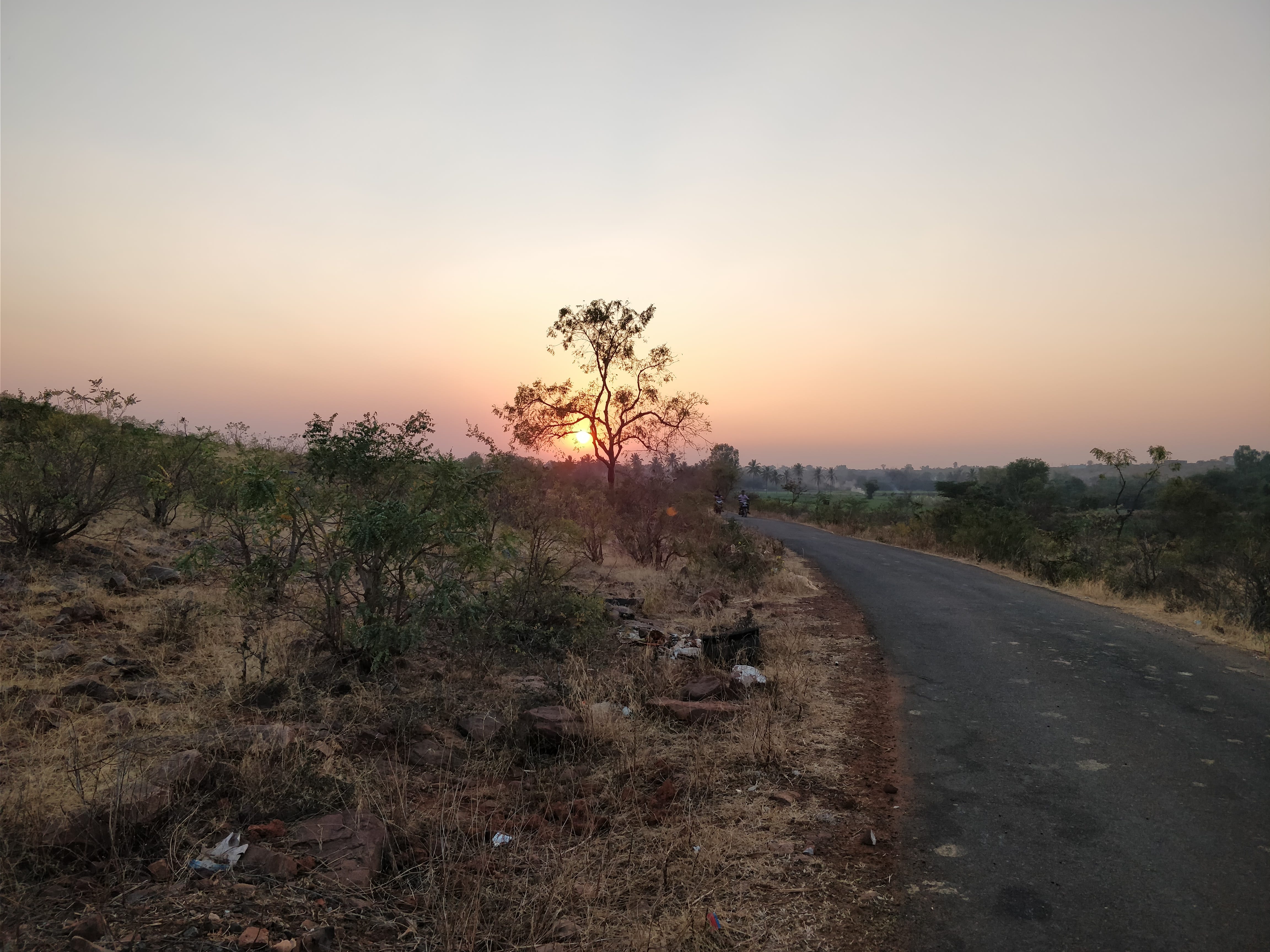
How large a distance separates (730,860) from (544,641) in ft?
15.4

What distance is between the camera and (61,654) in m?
6.65

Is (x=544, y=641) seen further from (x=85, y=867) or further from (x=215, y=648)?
(x=85, y=867)

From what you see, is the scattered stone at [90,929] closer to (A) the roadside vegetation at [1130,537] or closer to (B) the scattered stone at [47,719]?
(B) the scattered stone at [47,719]

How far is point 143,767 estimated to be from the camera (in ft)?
14.5

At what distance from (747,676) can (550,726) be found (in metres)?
2.70

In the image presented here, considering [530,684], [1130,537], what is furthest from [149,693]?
[1130,537]

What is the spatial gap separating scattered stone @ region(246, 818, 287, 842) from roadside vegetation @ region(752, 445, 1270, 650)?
454 inches

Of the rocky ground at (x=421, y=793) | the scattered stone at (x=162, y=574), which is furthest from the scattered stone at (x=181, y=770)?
the scattered stone at (x=162, y=574)

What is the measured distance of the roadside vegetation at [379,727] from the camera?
3.48 m

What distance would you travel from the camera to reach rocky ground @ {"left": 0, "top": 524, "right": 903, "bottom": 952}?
11.1ft

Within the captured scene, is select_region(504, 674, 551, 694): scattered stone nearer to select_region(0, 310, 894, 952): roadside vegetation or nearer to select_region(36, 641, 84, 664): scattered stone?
select_region(0, 310, 894, 952): roadside vegetation

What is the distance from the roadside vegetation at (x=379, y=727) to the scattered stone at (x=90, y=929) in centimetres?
1

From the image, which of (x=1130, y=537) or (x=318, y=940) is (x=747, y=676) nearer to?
(x=318, y=940)

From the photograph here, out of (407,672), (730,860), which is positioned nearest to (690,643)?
(407,672)
